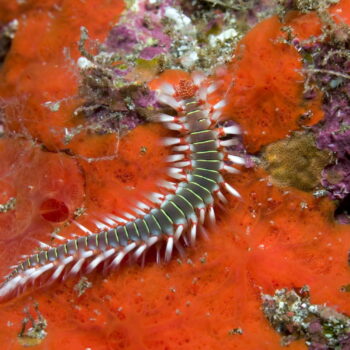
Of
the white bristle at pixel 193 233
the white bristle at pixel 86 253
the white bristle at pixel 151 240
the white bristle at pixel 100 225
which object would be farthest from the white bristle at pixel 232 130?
the white bristle at pixel 86 253

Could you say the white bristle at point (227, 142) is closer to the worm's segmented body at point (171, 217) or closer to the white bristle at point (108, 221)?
the worm's segmented body at point (171, 217)

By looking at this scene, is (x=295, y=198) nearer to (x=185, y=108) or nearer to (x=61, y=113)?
(x=185, y=108)

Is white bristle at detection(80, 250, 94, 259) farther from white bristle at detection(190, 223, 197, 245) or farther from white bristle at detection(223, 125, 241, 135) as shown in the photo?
white bristle at detection(223, 125, 241, 135)

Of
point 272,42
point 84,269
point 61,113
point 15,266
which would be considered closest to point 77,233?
point 84,269

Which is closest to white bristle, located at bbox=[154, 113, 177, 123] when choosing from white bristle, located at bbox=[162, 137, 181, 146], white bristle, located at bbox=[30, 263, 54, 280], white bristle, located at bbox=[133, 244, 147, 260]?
white bristle, located at bbox=[162, 137, 181, 146]

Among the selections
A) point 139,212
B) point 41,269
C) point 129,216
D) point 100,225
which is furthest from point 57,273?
point 139,212
